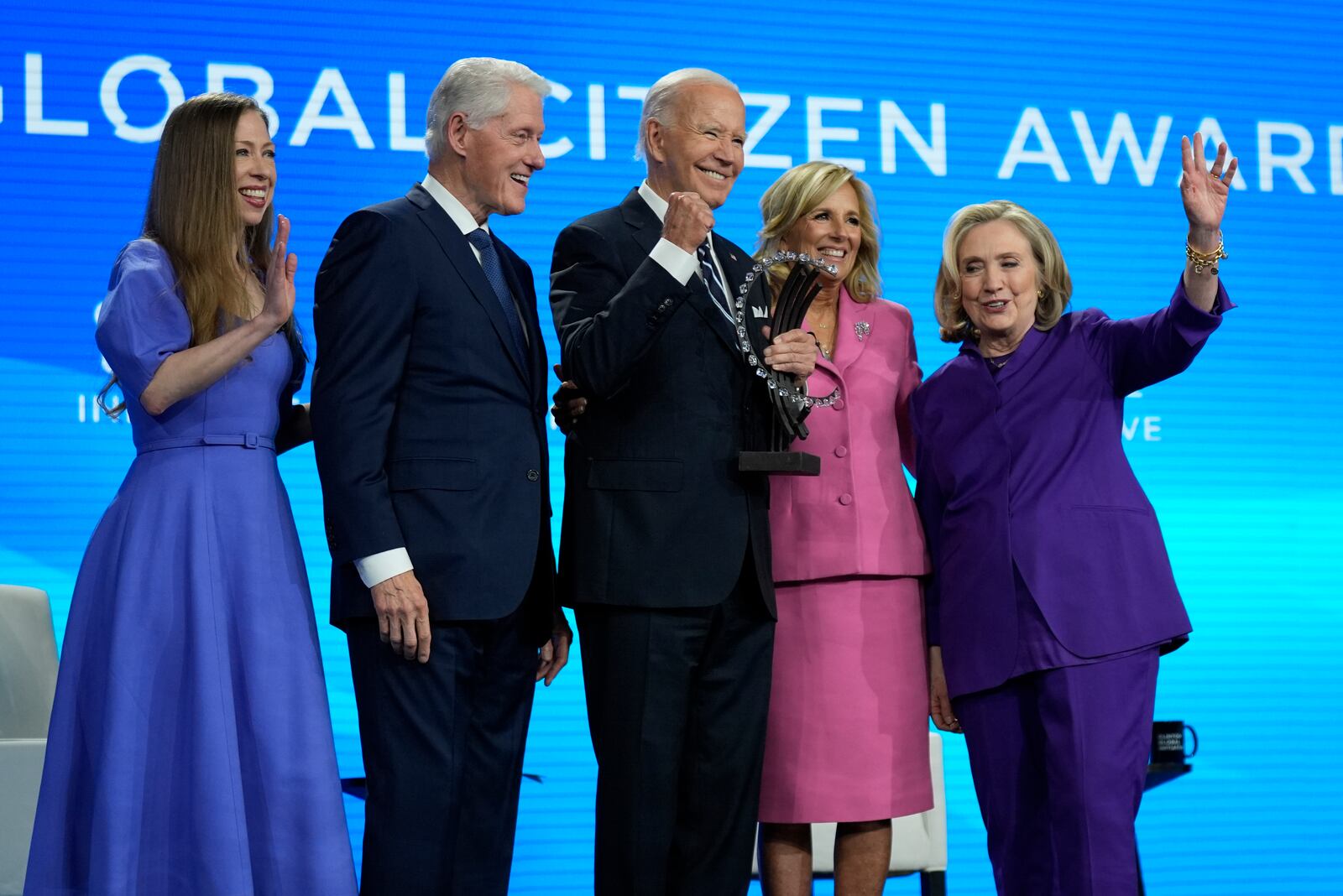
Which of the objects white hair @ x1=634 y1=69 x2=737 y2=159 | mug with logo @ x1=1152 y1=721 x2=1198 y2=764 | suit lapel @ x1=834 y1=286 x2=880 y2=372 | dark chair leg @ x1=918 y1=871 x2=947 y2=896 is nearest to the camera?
white hair @ x1=634 y1=69 x2=737 y2=159

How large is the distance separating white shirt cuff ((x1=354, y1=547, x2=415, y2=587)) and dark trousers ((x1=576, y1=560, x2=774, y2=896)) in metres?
0.34

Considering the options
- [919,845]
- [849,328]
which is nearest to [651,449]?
[849,328]

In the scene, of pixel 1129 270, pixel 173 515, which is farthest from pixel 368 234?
pixel 1129 270

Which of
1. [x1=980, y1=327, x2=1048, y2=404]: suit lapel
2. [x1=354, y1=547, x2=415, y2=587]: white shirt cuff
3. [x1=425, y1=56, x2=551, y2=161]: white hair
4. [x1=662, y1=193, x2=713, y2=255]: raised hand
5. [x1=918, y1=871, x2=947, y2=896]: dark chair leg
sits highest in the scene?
[x1=425, y1=56, x2=551, y2=161]: white hair

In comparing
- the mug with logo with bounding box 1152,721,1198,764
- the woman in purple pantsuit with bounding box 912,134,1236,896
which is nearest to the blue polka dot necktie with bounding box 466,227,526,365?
the woman in purple pantsuit with bounding box 912,134,1236,896

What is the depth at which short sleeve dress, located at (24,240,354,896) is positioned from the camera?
223 cm

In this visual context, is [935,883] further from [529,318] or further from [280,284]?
[280,284]

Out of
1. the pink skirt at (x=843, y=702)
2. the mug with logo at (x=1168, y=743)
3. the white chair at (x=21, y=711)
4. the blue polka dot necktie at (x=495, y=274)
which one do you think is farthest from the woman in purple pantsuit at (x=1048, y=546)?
the white chair at (x=21, y=711)

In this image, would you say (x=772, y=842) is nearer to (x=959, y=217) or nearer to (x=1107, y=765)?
(x=1107, y=765)

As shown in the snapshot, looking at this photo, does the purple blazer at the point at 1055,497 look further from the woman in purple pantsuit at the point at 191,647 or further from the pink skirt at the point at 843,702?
the woman in purple pantsuit at the point at 191,647

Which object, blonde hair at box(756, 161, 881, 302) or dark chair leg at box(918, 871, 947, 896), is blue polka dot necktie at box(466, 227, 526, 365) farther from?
dark chair leg at box(918, 871, 947, 896)

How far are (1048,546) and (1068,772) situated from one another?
0.39m

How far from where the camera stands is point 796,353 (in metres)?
2.43

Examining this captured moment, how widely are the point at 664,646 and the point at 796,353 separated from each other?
1.72 ft
